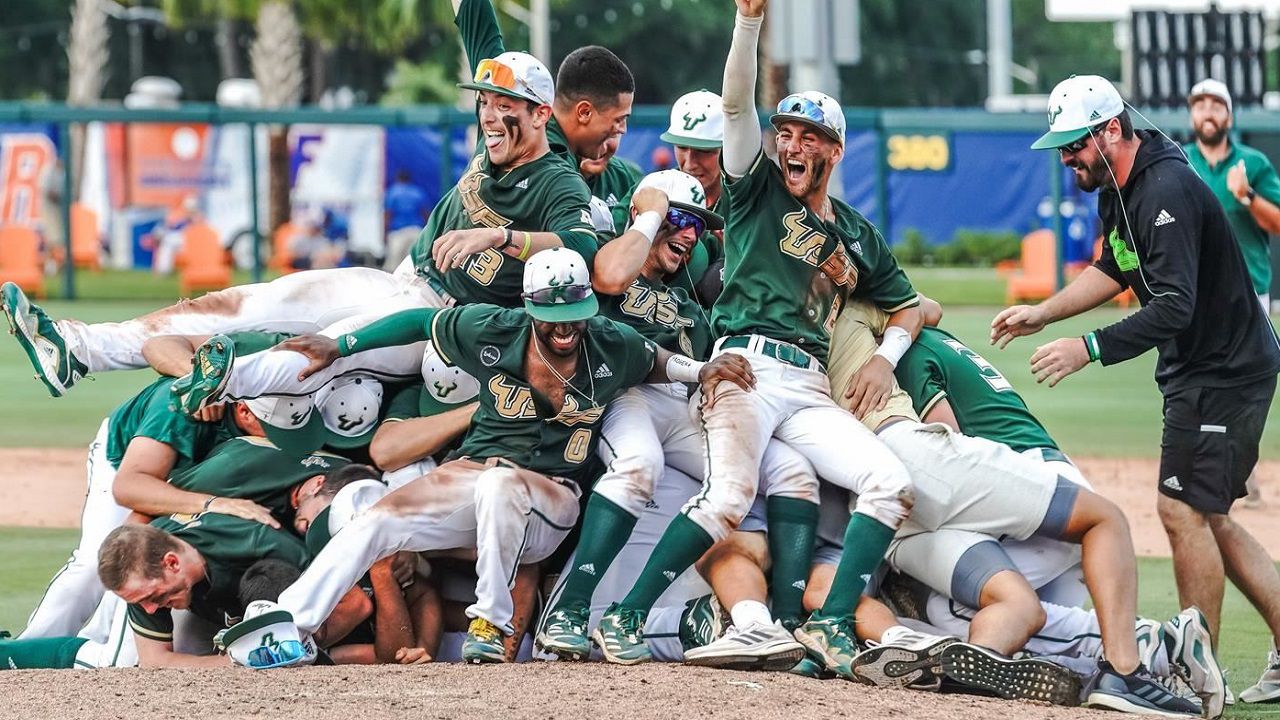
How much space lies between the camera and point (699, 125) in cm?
756

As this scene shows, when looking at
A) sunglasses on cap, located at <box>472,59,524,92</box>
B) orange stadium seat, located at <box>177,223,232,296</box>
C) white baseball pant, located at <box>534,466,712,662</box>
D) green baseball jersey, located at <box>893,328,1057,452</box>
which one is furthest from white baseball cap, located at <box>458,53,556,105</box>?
orange stadium seat, located at <box>177,223,232,296</box>

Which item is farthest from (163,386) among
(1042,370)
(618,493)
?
(1042,370)

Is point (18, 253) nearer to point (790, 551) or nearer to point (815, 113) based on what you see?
point (815, 113)

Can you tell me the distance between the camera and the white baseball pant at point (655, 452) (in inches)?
253

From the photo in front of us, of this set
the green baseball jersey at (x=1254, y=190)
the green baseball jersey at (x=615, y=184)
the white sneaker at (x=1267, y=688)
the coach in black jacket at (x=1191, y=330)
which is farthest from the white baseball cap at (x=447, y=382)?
the green baseball jersey at (x=1254, y=190)

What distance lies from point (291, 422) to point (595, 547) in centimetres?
138

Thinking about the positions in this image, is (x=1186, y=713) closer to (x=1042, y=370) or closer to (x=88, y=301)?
(x=1042, y=370)

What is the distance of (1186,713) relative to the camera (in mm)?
5938

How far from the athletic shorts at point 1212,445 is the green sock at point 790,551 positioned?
1409 millimetres

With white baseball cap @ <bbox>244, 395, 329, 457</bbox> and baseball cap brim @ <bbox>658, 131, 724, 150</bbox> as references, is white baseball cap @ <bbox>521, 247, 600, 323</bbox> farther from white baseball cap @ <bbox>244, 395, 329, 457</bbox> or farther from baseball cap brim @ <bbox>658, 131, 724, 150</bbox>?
baseball cap brim @ <bbox>658, 131, 724, 150</bbox>

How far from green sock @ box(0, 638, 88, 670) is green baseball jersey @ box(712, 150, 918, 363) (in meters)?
2.77

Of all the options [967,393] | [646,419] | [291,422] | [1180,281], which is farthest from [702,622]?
[1180,281]

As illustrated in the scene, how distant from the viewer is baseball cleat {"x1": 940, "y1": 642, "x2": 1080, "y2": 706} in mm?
5836

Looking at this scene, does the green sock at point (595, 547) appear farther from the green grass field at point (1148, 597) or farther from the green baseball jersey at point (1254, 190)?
the green baseball jersey at point (1254, 190)
